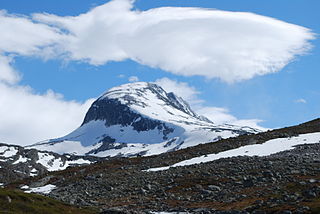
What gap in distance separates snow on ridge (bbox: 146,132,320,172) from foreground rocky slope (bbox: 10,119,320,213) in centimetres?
275

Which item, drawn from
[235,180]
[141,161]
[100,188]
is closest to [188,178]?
[235,180]

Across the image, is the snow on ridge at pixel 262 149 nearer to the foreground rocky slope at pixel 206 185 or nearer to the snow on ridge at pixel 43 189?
the foreground rocky slope at pixel 206 185

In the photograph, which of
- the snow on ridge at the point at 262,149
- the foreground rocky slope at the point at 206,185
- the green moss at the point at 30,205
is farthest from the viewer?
the snow on ridge at the point at 262,149

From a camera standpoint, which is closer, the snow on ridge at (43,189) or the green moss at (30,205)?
the green moss at (30,205)

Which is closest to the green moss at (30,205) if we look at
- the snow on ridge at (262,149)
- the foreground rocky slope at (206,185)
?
the foreground rocky slope at (206,185)

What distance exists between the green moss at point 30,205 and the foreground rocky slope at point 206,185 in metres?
3.99

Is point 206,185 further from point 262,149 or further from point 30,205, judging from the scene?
point 30,205

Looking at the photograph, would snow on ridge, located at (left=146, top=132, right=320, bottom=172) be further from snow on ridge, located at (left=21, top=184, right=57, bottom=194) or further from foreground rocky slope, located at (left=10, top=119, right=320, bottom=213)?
snow on ridge, located at (left=21, top=184, right=57, bottom=194)

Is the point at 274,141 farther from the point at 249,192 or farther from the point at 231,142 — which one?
the point at 249,192

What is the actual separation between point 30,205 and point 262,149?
40320 millimetres

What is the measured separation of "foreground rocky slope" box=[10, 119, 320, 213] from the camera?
40.8 metres

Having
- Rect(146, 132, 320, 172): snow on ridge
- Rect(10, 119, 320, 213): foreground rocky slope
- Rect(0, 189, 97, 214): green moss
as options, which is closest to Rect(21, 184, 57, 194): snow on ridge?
Rect(10, 119, 320, 213): foreground rocky slope

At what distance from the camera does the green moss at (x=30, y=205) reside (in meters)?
40.5

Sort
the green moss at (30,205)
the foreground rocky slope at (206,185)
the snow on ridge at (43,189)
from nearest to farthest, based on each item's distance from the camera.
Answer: the green moss at (30,205) < the foreground rocky slope at (206,185) < the snow on ridge at (43,189)
